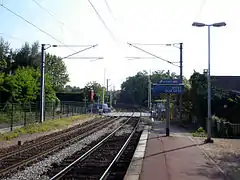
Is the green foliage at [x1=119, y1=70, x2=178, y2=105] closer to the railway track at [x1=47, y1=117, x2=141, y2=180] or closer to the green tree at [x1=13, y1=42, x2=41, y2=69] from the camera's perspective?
the green tree at [x1=13, y1=42, x2=41, y2=69]

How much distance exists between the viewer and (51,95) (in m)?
57.6

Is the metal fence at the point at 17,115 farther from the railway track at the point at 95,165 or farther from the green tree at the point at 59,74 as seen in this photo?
the green tree at the point at 59,74

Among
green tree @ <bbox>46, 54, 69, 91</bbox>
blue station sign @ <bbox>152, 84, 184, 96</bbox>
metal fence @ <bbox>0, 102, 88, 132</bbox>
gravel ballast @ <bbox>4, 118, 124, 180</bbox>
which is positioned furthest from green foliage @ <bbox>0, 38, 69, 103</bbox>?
gravel ballast @ <bbox>4, 118, 124, 180</bbox>

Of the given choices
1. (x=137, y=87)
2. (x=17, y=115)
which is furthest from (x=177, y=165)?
(x=137, y=87)

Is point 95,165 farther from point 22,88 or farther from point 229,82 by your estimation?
point 229,82

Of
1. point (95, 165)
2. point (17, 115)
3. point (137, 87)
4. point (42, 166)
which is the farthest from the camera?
point (137, 87)

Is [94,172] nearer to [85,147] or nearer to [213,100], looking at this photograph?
[85,147]

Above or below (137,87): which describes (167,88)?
below

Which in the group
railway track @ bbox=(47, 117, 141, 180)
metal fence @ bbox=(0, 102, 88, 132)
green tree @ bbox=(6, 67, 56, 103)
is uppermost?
green tree @ bbox=(6, 67, 56, 103)

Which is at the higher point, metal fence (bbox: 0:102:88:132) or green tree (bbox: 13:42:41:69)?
green tree (bbox: 13:42:41:69)

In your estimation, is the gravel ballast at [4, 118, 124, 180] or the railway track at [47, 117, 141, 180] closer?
the gravel ballast at [4, 118, 124, 180]

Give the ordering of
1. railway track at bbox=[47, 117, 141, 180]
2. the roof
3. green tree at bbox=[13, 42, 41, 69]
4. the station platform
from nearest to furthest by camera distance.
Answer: the station platform
railway track at bbox=[47, 117, 141, 180]
the roof
green tree at bbox=[13, 42, 41, 69]

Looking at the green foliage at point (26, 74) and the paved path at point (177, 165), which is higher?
the green foliage at point (26, 74)

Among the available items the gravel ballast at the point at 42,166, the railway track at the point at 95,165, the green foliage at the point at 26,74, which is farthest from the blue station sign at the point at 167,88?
the green foliage at the point at 26,74
